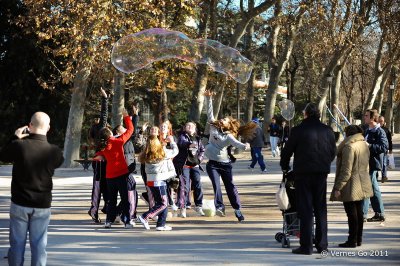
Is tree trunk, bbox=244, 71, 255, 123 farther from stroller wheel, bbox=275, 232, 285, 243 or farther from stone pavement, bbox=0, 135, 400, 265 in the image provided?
stroller wheel, bbox=275, 232, 285, 243

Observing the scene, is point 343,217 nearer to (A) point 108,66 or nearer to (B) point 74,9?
(B) point 74,9

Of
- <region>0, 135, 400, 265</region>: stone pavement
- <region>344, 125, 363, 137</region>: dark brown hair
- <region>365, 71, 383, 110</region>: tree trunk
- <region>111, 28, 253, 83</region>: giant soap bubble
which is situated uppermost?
<region>365, 71, 383, 110</region>: tree trunk

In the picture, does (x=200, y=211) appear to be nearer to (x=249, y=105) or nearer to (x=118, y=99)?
(x=118, y=99)

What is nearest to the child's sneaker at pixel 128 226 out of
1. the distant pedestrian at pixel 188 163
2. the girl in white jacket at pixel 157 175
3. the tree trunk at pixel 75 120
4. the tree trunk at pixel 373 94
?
the girl in white jacket at pixel 157 175

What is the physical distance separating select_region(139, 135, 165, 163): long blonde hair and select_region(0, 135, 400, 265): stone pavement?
1.11 metres

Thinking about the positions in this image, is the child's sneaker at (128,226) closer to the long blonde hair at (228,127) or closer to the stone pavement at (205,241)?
the stone pavement at (205,241)

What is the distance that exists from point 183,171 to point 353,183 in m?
4.55

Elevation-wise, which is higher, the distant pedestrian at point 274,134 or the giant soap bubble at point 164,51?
the giant soap bubble at point 164,51

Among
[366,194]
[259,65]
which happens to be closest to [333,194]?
[366,194]

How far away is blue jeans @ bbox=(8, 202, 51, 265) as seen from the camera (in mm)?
8453

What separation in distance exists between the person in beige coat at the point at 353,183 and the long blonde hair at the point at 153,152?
3.07 metres

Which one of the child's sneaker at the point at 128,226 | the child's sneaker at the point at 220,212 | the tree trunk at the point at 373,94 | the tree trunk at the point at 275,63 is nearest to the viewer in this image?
the child's sneaker at the point at 128,226

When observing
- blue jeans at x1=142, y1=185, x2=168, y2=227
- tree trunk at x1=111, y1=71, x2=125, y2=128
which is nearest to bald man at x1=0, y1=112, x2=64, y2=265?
blue jeans at x1=142, y1=185, x2=168, y2=227

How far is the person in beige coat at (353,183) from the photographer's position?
456 inches
